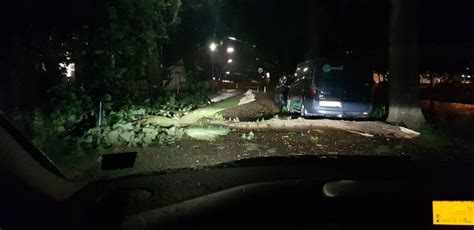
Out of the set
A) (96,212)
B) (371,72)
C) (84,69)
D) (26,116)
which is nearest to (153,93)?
(84,69)

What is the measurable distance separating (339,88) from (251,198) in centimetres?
1385

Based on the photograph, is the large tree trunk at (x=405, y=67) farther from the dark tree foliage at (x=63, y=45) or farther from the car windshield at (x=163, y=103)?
the dark tree foliage at (x=63, y=45)

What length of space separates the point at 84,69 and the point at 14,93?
195 centimetres

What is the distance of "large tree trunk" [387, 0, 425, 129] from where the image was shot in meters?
15.4

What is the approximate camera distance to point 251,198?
3.51 metres

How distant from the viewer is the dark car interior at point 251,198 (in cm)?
314

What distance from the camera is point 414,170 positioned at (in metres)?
3.57

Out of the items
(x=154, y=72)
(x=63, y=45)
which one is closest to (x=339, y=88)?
(x=63, y=45)

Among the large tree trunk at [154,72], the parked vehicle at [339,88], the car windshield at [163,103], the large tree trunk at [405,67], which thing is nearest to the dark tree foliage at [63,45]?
the car windshield at [163,103]

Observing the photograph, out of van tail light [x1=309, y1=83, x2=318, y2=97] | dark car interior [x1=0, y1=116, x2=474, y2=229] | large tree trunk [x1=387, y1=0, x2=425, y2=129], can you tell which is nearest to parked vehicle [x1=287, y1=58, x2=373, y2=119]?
van tail light [x1=309, y1=83, x2=318, y2=97]

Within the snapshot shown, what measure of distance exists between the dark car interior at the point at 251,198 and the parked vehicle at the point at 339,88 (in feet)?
41.9

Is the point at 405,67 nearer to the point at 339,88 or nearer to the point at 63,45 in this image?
the point at 339,88

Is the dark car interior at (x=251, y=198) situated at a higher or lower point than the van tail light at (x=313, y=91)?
lower

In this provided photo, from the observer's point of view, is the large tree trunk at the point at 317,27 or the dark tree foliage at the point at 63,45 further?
the large tree trunk at the point at 317,27
